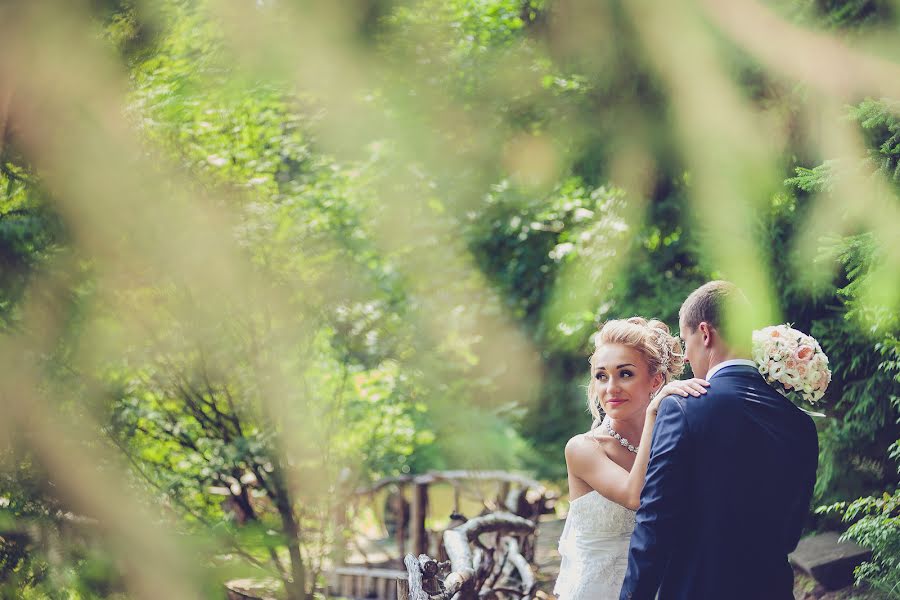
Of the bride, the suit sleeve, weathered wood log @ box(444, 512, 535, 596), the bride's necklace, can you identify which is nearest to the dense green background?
weathered wood log @ box(444, 512, 535, 596)

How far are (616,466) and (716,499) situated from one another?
19.9 inches

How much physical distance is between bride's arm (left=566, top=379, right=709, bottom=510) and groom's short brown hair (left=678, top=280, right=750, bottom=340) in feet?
0.70

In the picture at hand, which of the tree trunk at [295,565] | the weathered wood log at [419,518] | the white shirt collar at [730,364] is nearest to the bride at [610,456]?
the white shirt collar at [730,364]

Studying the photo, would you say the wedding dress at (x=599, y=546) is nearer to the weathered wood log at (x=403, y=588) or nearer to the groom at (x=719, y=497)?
the groom at (x=719, y=497)

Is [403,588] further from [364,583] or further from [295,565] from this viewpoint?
[364,583]

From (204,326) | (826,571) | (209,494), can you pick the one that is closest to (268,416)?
(209,494)

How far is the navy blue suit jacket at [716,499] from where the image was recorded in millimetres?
2512

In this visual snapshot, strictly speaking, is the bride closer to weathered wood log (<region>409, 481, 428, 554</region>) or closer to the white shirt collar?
the white shirt collar

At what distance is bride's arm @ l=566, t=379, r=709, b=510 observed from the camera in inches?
109

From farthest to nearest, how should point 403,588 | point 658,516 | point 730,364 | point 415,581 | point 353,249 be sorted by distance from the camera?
point 353,249
point 403,588
point 415,581
point 730,364
point 658,516

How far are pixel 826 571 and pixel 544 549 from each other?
448 centimetres

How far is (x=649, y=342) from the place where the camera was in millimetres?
3133

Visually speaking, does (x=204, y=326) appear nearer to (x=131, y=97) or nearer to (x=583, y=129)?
(x=131, y=97)

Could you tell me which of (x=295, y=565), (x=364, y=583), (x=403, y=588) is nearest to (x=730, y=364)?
(x=403, y=588)
